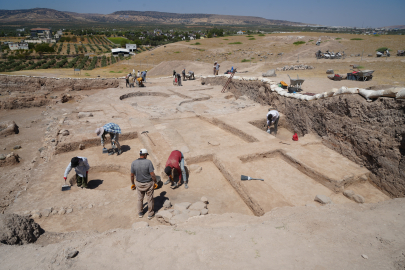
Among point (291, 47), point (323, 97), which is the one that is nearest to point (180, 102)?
point (323, 97)

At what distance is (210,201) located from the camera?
5.78 metres

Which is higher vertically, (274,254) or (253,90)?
(253,90)

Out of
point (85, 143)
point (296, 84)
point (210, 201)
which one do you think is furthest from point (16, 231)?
point (296, 84)

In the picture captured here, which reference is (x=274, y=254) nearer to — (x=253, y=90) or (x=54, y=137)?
(x=54, y=137)

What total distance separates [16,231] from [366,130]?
336 inches

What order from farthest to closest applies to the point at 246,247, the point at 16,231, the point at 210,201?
the point at 210,201 → the point at 16,231 → the point at 246,247

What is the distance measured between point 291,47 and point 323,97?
98.3 feet

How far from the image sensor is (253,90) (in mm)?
14164

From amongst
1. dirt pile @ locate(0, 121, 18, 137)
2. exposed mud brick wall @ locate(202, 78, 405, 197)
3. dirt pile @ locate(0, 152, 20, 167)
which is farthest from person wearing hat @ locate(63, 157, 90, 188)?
exposed mud brick wall @ locate(202, 78, 405, 197)

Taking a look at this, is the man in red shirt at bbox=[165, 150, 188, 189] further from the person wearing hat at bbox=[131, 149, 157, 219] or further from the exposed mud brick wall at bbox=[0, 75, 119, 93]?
the exposed mud brick wall at bbox=[0, 75, 119, 93]

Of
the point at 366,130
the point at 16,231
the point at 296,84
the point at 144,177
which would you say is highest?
the point at 296,84

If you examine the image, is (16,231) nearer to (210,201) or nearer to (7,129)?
(210,201)

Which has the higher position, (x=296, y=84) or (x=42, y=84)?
(x=296, y=84)

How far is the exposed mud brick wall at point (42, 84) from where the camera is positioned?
19.3 metres
